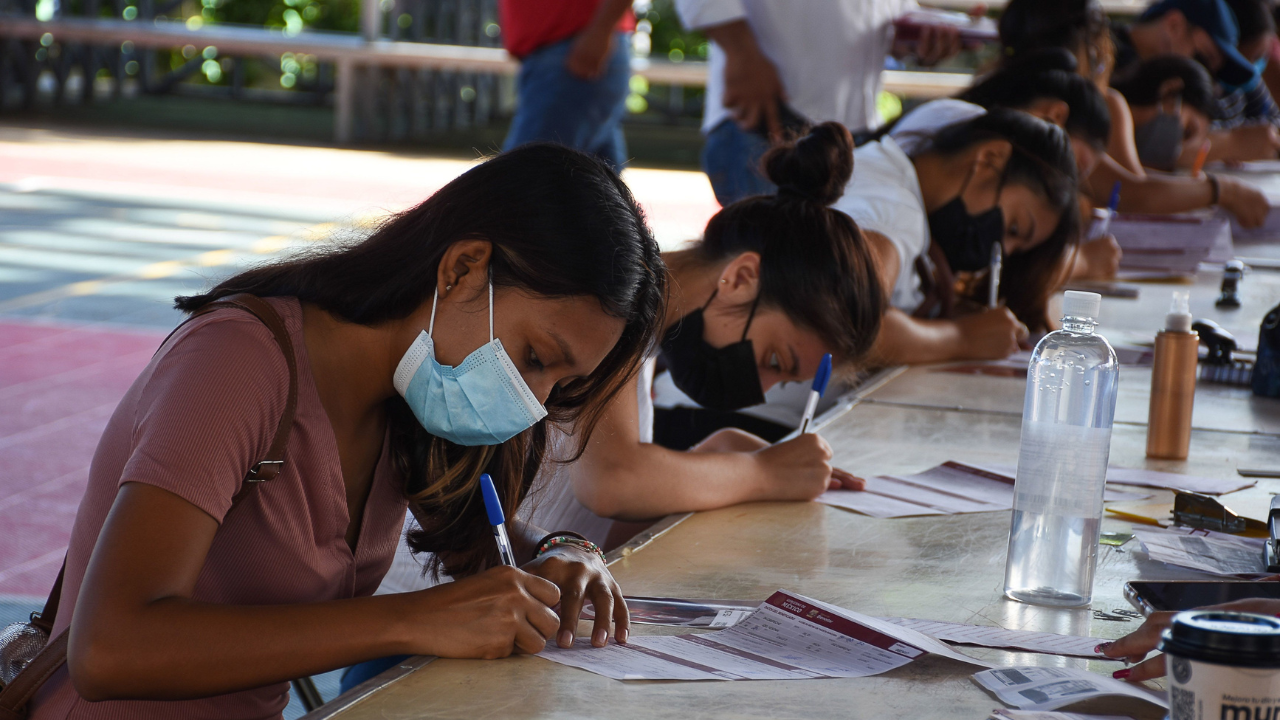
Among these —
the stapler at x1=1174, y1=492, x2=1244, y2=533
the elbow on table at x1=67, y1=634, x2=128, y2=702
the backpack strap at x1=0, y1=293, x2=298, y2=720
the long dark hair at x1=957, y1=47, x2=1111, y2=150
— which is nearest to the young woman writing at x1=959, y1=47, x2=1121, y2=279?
the long dark hair at x1=957, y1=47, x2=1111, y2=150

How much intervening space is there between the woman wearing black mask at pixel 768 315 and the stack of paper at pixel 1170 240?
2.14 m

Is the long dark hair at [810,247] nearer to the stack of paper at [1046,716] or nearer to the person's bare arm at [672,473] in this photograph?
the person's bare arm at [672,473]

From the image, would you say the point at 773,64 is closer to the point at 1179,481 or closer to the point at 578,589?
the point at 1179,481

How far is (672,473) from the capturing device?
155 cm

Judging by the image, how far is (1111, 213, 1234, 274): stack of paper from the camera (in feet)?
12.3

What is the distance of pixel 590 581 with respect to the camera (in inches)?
46.2

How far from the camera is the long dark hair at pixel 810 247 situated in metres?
1.80

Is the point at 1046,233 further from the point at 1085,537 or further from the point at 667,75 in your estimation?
the point at 667,75

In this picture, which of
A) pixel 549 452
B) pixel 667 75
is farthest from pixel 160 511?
pixel 667 75

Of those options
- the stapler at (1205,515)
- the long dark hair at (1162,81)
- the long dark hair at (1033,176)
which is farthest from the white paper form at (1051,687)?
the long dark hair at (1162,81)

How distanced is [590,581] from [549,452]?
39 centimetres

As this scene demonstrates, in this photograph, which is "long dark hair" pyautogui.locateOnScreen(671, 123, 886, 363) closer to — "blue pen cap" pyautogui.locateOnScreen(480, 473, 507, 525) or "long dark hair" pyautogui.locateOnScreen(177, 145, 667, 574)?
"long dark hair" pyautogui.locateOnScreen(177, 145, 667, 574)

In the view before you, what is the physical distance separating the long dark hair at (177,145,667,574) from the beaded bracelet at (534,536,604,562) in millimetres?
126

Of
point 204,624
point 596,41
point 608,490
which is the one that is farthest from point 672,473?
point 596,41
